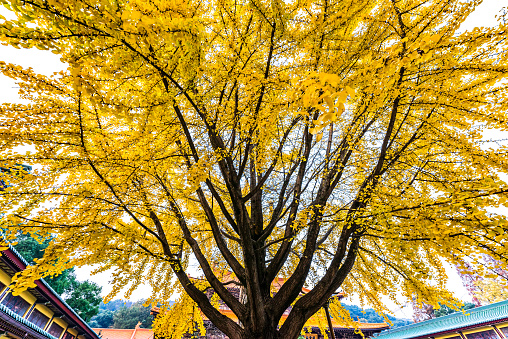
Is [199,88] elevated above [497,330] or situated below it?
above

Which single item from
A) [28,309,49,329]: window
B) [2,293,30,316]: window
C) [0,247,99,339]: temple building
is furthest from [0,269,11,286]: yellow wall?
[28,309,49,329]: window

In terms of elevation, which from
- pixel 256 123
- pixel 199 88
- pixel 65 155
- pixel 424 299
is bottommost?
pixel 424 299

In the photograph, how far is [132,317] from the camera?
3052cm

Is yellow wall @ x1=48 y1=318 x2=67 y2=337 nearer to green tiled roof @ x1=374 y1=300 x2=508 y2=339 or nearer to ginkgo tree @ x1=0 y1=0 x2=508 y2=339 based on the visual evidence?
ginkgo tree @ x1=0 y1=0 x2=508 y2=339

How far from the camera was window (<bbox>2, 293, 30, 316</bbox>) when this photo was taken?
6.58m

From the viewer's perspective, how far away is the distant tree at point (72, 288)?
1761 centimetres

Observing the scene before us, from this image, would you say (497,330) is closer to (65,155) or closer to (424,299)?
(424,299)

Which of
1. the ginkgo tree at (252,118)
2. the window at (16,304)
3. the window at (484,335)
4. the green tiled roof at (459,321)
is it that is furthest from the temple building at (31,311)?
the window at (484,335)

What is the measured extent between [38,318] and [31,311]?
895 millimetres

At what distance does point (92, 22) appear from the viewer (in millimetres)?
1613

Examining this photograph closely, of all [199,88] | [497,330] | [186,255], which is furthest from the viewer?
[497,330]

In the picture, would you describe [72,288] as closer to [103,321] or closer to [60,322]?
[60,322]

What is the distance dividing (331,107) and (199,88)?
313 centimetres

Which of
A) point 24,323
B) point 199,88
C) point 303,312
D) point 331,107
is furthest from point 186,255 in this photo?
point 24,323
